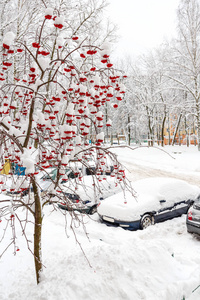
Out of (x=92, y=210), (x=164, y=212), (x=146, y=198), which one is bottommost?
(x=92, y=210)

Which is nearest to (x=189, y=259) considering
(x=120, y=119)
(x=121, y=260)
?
(x=121, y=260)

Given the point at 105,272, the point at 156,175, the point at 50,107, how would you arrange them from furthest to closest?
the point at 156,175 → the point at 105,272 → the point at 50,107

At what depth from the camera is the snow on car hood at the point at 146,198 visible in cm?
674

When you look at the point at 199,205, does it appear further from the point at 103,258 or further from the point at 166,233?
the point at 103,258

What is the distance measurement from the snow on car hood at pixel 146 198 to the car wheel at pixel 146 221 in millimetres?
192

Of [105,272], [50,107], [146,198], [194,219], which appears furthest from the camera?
[146,198]

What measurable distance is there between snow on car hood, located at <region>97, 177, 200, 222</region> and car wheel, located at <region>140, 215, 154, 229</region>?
0.19 m

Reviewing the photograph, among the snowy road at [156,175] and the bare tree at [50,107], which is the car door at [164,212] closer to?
the bare tree at [50,107]

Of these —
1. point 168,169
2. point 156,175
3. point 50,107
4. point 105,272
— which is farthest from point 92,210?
point 168,169

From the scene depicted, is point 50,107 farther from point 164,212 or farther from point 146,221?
point 164,212

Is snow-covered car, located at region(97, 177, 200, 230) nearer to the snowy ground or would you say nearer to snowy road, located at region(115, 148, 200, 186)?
the snowy ground

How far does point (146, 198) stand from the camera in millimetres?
7254

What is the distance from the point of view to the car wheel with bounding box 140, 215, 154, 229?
22.0ft

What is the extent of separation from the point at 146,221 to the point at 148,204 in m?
0.51
